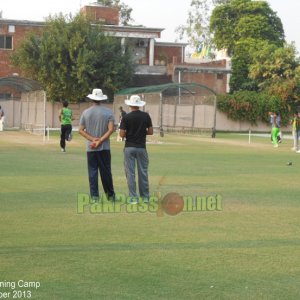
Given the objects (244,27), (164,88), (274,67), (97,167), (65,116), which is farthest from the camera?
(244,27)

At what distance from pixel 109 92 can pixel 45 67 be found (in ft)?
17.2

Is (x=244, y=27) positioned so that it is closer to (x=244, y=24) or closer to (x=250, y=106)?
(x=244, y=24)

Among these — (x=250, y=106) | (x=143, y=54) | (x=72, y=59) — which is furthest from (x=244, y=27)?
(x=72, y=59)

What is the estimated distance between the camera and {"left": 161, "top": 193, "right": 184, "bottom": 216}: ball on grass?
11552 millimetres

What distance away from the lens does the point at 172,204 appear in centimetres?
1238

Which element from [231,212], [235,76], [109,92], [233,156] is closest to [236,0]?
[235,76]

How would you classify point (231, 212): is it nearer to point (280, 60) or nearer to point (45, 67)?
point (45, 67)

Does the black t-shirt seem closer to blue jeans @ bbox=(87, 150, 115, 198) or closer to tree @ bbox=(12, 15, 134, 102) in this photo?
blue jeans @ bbox=(87, 150, 115, 198)

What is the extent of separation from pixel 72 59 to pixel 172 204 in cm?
4351

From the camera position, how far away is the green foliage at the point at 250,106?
58125mm

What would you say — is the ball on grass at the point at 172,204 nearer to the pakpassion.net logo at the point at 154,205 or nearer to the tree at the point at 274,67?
the pakpassion.net logo at the point at 154,205

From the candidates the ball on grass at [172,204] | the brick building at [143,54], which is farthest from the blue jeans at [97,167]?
the brick building at [143,54]

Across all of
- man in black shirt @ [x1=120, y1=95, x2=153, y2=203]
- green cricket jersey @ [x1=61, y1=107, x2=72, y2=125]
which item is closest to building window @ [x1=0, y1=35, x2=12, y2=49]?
green cricket jersey @ [x1=61, y1=107, x2=72, y2=125]

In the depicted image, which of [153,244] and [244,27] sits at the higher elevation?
[244,27]
